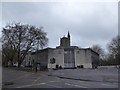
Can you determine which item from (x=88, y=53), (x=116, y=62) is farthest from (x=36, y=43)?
(x=116, y=62)

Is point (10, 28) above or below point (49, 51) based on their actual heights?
above

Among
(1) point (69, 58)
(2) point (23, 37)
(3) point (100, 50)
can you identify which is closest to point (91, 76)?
(2) point (23, 37)

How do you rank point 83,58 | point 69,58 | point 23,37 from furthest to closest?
point 83,58 < point 69,58 < point 23,37

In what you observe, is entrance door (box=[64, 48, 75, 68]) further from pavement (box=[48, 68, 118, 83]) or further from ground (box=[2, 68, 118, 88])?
ground (box=[2, 68, 118, 88])

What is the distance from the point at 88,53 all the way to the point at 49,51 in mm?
18488

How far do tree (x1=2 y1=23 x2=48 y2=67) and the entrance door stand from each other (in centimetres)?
2186

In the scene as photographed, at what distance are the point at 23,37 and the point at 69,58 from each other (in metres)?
28.1

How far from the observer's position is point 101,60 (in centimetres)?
10975

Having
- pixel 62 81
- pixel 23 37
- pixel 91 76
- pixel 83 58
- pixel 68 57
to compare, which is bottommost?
pixel 91 76

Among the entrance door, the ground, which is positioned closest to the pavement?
the ground

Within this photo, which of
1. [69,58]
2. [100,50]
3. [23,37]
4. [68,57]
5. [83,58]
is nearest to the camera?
[23,37]

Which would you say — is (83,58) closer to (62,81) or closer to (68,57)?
(68,57)

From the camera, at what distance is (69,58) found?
8356 centimetres

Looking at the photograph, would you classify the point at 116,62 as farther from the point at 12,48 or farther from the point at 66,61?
the point at 12,48
